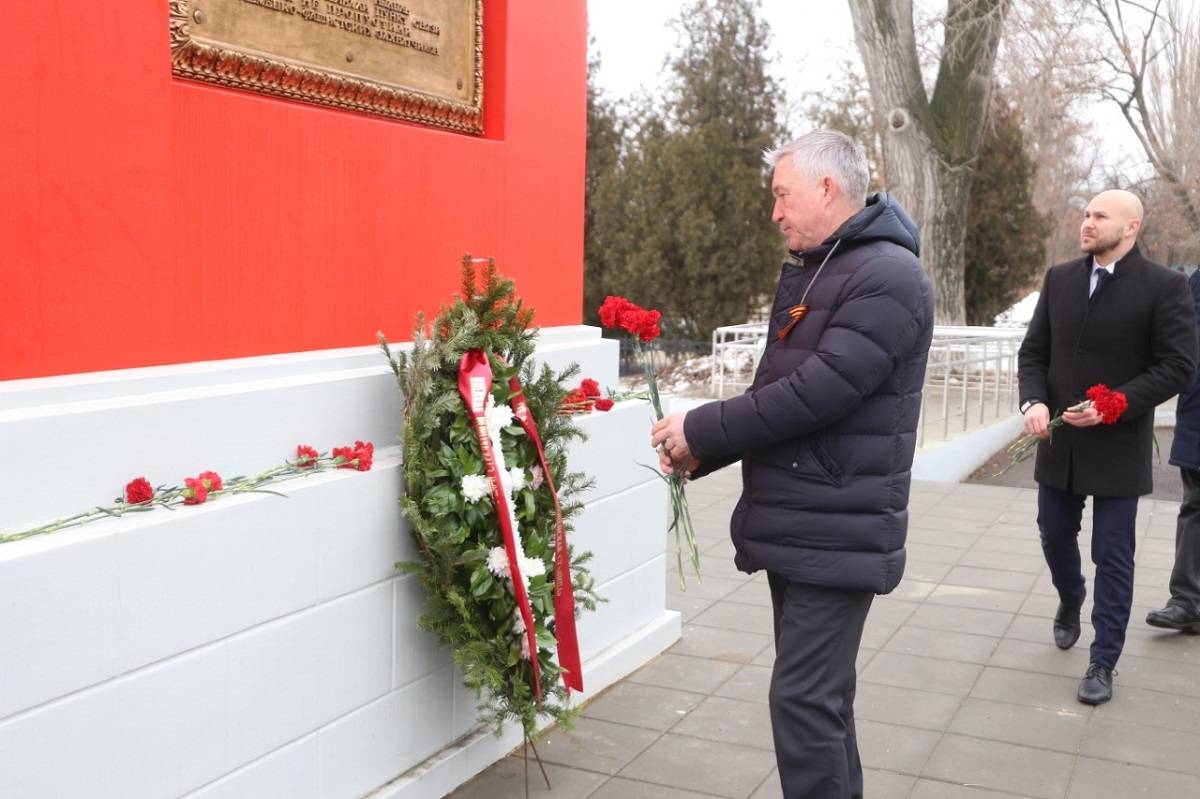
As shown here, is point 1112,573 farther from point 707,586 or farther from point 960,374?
point 960,374

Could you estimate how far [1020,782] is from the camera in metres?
3.94

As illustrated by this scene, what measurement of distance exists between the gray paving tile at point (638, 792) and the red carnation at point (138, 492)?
175 cm

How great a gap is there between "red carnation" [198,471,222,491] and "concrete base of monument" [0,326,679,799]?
0.04 metres

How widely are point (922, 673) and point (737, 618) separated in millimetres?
1006

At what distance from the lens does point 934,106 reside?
17.3 metres

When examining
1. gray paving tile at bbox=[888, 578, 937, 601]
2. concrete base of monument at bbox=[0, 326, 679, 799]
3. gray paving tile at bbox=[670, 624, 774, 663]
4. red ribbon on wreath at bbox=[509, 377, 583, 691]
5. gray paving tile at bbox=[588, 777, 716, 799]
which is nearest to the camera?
concrete base of monument at bbox=[0, 326, 679, 799]

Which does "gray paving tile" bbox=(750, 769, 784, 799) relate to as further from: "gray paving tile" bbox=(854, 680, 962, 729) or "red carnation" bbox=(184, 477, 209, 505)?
"red carnation" bbox=(184, 477, 209, 505)

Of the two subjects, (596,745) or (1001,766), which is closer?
(1001,766)

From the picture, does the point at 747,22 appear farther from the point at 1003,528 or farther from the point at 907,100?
the point at 1003,528

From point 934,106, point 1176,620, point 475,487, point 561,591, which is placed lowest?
point 1176,620

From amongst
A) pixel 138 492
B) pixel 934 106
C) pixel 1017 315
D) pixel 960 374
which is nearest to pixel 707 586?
pixel 138 492

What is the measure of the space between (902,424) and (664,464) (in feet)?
2.05

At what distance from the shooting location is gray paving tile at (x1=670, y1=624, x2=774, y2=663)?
523 centimetres

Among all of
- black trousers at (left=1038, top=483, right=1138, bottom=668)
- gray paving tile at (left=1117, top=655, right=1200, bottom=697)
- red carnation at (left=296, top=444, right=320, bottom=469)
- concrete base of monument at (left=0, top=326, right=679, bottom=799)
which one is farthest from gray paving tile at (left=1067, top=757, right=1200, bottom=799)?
red carnation at (left=296, top=444, right=320, bottom=469)
